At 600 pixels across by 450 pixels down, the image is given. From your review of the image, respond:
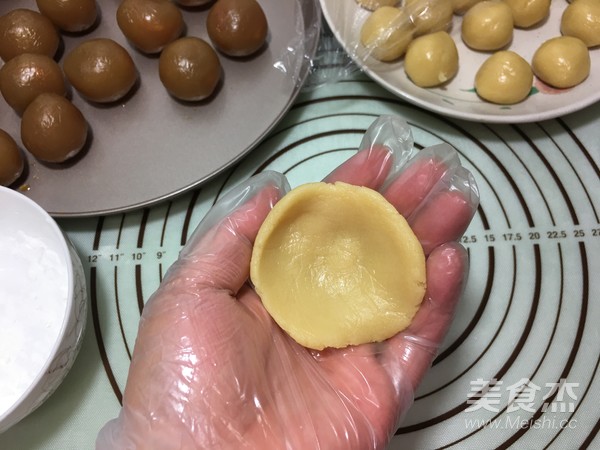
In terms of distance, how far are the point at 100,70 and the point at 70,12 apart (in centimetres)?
18

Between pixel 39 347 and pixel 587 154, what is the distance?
1.13m

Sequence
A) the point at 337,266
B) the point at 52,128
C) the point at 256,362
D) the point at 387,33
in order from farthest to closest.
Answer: the point at 387,33 → the point at 52,128 → the point at 337,266 → the point at 256,362

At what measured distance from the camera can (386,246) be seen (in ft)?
2.89

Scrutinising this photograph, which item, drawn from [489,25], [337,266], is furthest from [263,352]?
[489,25]

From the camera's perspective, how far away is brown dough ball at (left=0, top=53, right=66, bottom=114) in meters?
1.07

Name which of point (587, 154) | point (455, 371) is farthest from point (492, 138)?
point (455, 371)

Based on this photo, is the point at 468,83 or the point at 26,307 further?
the point at 468,83

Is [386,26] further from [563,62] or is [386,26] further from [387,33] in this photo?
[563,62]

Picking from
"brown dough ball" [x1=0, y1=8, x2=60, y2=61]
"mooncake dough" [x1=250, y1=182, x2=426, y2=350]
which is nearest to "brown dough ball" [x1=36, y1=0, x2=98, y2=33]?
"brown dough ball" [x1=0, y1=8, x2=60, y2=61]

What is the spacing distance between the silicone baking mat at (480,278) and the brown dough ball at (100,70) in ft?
0.81

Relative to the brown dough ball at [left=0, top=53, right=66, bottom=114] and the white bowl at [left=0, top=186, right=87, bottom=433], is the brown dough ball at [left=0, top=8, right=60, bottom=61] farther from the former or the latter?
the white bowl at [left=0, top=186, right=87, bottom=433]

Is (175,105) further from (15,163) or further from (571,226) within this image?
(571,226)

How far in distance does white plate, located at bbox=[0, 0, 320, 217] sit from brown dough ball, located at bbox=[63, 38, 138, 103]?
6cm

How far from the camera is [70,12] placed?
1.15 metres
